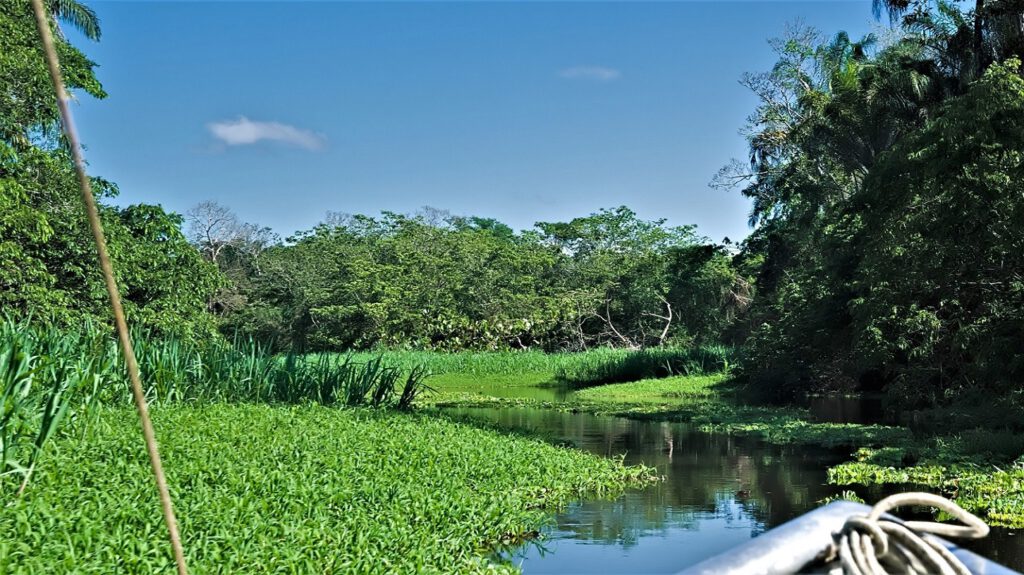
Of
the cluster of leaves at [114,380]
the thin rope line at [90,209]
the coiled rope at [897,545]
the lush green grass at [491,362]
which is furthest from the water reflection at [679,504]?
the lush green grass at [491,362]

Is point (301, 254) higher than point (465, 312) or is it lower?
higher

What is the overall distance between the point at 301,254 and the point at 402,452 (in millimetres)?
37999

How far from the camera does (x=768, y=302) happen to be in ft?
94.4

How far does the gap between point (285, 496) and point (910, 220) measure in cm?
1056

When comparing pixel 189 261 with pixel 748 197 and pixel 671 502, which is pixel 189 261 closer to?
pixel 671 502

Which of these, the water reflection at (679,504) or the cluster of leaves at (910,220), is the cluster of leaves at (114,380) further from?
the cluster of leaves at (910,220)

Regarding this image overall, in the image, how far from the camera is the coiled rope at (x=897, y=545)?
1.86 meters

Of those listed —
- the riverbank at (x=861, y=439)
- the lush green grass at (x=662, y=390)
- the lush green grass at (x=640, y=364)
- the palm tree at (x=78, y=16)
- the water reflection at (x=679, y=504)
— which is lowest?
the water reflection at (x=679, y=504)

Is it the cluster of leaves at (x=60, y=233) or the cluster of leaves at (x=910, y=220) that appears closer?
the cluster of leaves at (x=910, y=220)

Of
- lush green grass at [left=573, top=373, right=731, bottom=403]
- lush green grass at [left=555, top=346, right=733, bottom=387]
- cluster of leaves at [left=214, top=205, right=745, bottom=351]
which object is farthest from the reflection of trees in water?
cluster of leaves at [left=214, top=205, right=745, bottom=351]

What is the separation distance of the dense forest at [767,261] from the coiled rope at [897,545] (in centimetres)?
1103

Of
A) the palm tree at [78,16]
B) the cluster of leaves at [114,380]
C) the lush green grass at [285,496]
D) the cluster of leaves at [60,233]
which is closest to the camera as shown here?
the lush green grass at [285,496]

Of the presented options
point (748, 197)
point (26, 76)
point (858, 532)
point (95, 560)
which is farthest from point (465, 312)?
point (858, 532)

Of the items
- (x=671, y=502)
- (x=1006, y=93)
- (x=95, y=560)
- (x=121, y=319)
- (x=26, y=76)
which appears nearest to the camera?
(x=121, y=319)
